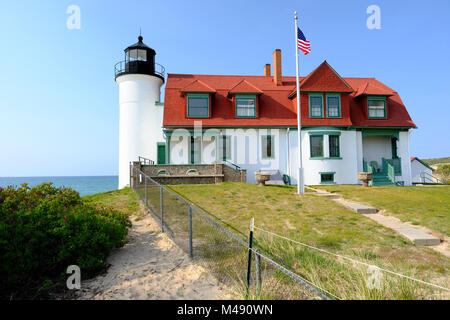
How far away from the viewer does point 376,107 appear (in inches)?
812

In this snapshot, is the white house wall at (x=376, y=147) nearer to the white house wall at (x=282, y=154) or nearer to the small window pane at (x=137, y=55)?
the white house wall at (x=282, y=154)

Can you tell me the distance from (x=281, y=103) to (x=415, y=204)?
12.5m

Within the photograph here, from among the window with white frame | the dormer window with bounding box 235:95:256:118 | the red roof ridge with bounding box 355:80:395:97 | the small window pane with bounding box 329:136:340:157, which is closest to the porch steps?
the small window pane with bounding box 329:136:340:157

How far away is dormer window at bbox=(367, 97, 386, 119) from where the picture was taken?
2048 cm

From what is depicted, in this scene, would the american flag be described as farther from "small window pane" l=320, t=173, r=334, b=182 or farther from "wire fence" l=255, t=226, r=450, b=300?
"wire fence" l=255, t=226, r=450, b=300

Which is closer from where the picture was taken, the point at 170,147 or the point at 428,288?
the point at 428,288

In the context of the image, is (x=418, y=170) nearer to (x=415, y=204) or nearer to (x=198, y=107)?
(x=415, y=204)

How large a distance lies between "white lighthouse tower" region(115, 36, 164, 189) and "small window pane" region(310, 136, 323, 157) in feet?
42.0

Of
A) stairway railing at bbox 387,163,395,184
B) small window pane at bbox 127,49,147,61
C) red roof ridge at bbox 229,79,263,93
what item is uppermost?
small window pane at bbox 127,49,147,61

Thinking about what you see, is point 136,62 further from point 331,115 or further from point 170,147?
point 331,115

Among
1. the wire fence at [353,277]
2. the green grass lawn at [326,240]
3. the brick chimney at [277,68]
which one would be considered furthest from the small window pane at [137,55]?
the wire fence at [353,277]
